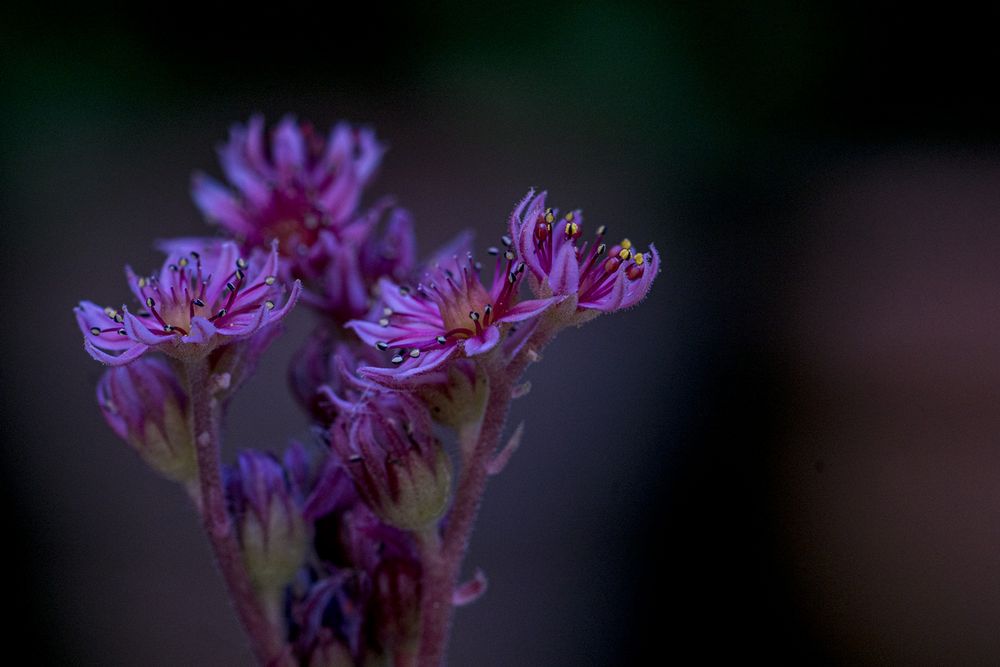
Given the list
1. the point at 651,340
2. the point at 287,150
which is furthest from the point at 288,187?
the point at 651,340

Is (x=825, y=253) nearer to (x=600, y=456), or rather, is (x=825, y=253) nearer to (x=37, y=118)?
(x=600, y=456)

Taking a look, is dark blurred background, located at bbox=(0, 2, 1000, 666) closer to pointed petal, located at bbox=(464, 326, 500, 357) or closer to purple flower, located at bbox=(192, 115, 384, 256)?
purple flower, located at bbox=(192, 115, 384, 256)

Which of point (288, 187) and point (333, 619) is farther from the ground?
point (288, 187)

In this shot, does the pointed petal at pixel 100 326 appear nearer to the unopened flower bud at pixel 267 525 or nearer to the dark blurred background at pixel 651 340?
the unopened flower bud at pixel 267 525

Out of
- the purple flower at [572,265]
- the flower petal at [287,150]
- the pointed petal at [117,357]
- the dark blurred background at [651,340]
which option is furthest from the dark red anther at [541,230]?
the dark blurred background at [651,340]

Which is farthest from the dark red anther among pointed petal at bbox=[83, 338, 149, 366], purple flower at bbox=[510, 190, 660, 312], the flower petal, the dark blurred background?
the dark blurred background

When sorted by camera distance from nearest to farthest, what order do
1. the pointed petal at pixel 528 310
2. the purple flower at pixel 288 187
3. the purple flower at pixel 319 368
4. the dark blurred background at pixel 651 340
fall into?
the pointed petal at pixel 528 310 → the purple flower at pixel 319 368 → the purple flower at pixel 288 187 → the dark blurred background at pixel 651 340

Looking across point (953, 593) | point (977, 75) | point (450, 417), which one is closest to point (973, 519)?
point (953, 593)

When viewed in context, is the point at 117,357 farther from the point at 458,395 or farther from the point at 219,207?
the point at 219,207
